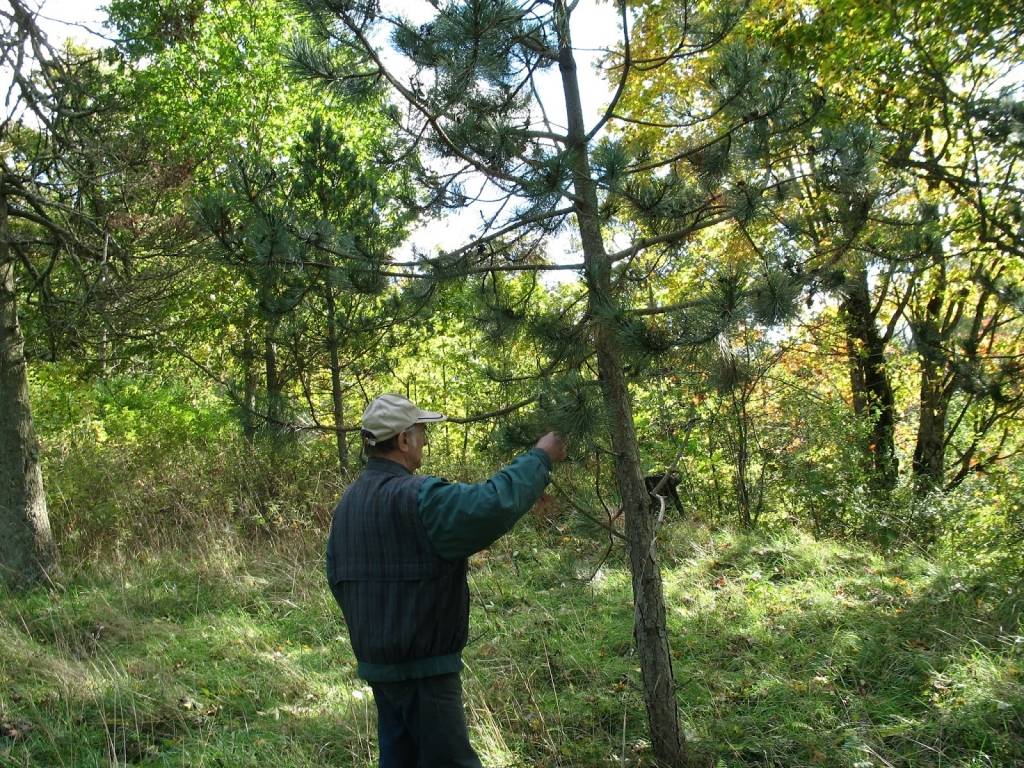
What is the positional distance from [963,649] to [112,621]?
239 inches

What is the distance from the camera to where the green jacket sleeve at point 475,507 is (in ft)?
7.39

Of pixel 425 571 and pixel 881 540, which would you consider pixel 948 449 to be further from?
pixel 425 571

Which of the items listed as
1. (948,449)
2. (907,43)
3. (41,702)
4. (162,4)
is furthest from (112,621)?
(948,449)

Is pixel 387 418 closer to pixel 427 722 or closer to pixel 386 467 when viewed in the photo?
pixel 386 467

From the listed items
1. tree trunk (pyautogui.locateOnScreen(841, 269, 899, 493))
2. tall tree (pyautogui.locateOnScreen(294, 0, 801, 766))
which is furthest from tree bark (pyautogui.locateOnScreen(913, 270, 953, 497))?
tall tree (pyautogui.locateOnScreen(294, 0, 801, 766))

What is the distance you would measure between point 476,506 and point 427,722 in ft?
2.50

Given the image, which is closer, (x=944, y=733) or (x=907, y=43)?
(x=944, y=733)

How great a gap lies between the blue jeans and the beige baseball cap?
830 millimetres

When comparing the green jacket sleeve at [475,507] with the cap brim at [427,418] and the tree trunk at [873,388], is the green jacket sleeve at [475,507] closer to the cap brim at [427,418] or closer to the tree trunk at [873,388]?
the cap brim at [427,418]

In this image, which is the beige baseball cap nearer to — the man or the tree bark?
the man

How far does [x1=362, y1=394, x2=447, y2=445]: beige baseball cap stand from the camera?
8.43ft

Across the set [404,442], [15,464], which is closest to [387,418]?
[404,442]

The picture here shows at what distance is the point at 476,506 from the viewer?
2246mm

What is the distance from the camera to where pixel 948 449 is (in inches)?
426
